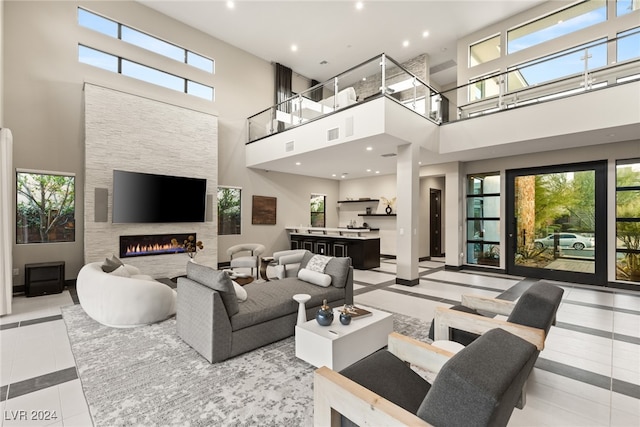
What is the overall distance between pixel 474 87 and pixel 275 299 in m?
7.66

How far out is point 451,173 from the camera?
8.22m

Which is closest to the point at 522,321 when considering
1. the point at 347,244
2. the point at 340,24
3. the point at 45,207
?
the point at 347,244

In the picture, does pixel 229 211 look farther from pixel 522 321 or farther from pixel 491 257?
pixel 522 321

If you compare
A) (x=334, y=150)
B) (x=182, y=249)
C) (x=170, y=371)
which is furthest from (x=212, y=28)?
(x=170, y=371)

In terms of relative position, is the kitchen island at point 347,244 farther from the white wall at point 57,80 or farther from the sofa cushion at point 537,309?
the sofa cushion at point 537,309

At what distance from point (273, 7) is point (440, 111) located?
493 cm

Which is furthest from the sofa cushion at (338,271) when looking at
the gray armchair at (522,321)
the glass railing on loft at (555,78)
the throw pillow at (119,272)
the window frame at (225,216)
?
the window frame at (225,216)

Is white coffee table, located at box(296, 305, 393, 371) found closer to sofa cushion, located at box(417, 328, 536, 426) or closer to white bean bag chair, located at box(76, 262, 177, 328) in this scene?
sofa cushion, located at box(417, 328, 536, 426)

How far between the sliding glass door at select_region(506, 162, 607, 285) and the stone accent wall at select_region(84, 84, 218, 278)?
26.2ft

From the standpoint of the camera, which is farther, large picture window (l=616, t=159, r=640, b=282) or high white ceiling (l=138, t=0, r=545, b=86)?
high white ceiling (l=138, t=0, r=545, b=86)

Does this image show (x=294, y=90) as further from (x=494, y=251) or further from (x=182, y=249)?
(x=494, y=251)

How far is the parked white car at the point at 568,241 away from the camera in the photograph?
639 centimetres

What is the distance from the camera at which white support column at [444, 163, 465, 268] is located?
804 cm

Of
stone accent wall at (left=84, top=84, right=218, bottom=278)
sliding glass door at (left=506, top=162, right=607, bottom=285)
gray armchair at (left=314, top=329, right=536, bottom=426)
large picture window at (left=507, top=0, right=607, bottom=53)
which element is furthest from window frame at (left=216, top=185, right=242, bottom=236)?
large picture window at (left=507, top=0, right=607, bottom=53)
